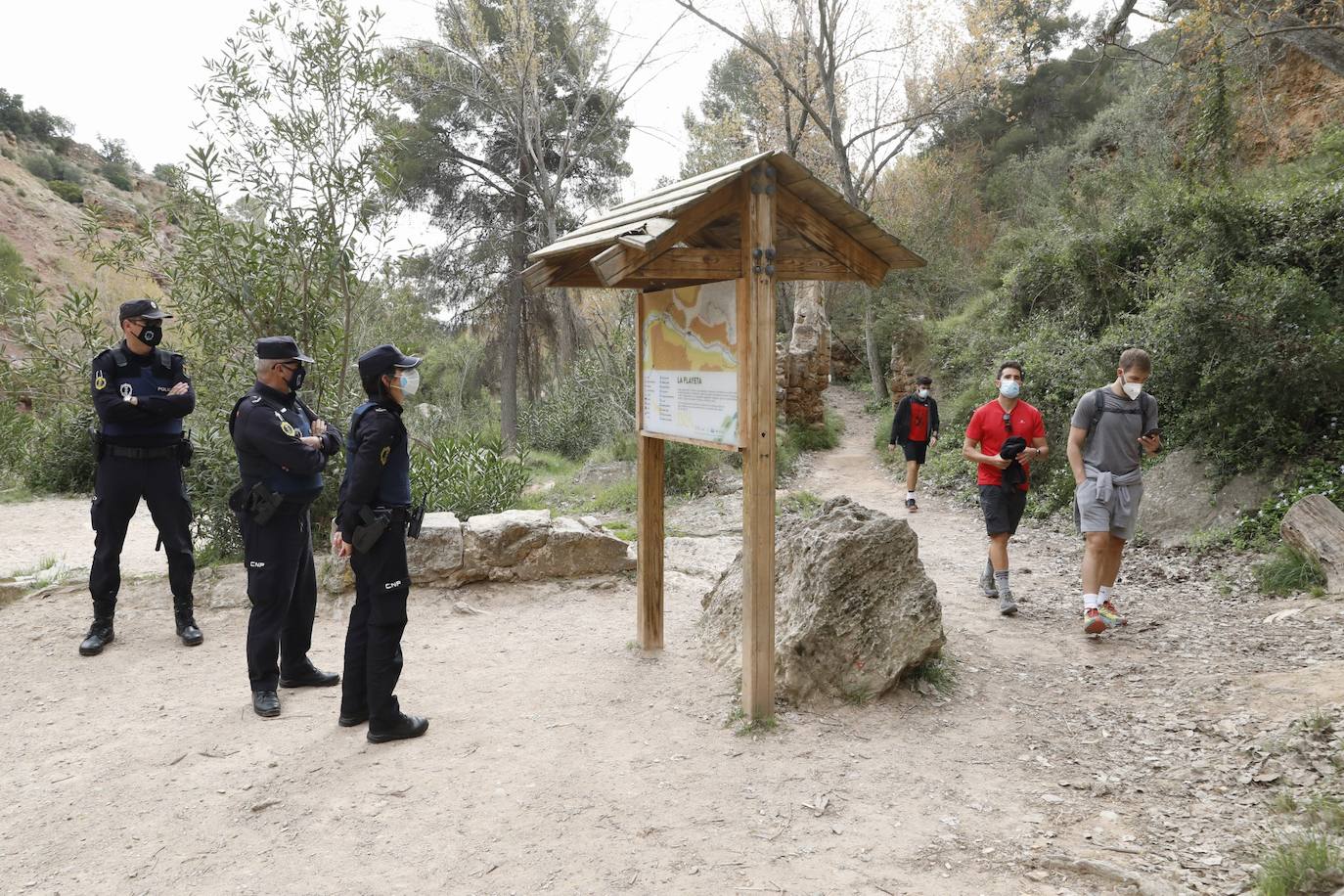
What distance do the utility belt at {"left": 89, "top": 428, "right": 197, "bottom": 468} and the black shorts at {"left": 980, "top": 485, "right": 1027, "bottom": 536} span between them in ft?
18.8

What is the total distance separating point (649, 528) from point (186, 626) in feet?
10.9

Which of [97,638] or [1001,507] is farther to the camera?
[1001,507]

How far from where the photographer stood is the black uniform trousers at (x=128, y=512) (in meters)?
A: 5.01

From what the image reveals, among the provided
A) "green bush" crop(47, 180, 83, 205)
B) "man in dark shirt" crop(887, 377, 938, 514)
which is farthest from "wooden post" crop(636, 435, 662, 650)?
"green bush" crop(47, 180, 83, 205)

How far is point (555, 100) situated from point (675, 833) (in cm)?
1859

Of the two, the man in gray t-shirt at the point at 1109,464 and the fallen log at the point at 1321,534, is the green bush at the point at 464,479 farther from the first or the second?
the fallen log at the point at 1321,534

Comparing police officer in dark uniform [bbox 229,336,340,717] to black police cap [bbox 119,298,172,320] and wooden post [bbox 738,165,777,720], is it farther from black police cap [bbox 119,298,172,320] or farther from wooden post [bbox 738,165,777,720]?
wooden post [bbox 738,165,777,720]

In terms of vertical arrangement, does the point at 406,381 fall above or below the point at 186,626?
above

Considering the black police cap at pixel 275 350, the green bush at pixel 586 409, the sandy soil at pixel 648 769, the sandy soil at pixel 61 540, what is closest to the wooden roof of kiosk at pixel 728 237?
the black police cap at pixel 275 350

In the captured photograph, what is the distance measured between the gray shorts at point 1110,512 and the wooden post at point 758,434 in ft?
8.59

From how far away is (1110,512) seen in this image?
17.1 ft

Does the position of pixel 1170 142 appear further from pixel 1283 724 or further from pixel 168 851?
pixel 168 851

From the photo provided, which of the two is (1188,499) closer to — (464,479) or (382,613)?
(464,479)

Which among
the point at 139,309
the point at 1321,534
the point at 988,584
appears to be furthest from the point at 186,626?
the point at 1321,534
